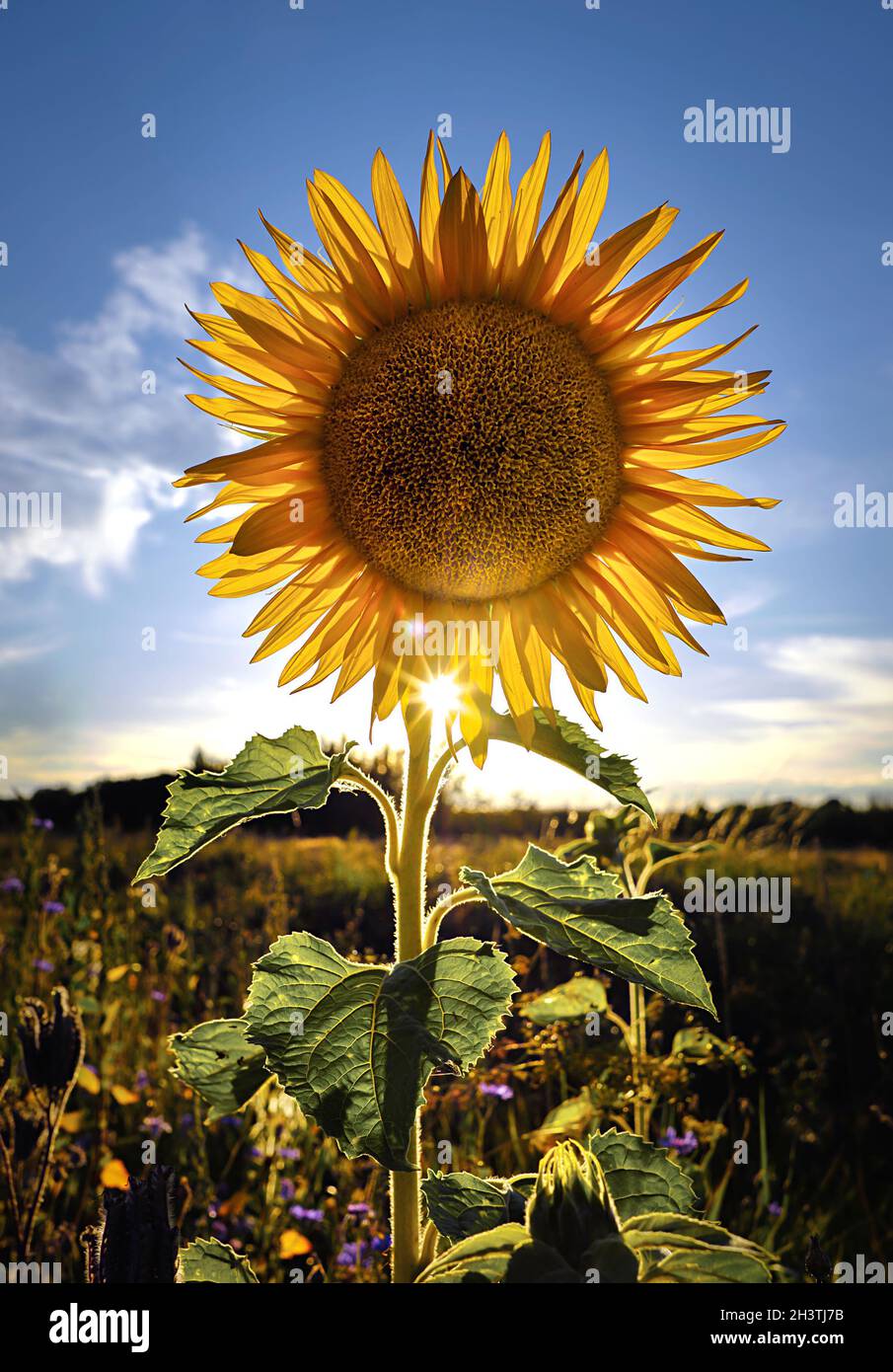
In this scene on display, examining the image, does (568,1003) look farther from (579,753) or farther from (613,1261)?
(613,1261)

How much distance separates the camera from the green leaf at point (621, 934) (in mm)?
1552

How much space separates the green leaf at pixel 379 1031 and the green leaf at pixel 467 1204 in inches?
4.7

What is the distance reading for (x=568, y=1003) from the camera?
3.05 meters

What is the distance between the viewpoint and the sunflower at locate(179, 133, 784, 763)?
6.14ft

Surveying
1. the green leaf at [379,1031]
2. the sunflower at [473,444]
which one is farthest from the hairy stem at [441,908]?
the sunflower at [473,444]

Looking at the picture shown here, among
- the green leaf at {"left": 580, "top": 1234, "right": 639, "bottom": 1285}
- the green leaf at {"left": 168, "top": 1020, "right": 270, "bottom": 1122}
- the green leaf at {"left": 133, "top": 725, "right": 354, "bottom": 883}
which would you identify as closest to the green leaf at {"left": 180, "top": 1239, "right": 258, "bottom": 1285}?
the green leaf at {"left": 168, "top": 1020, "right": 270, "bottom": 1122}

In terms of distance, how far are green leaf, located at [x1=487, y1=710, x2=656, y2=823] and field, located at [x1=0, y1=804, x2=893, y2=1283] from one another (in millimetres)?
465

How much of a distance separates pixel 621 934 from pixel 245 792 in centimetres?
70

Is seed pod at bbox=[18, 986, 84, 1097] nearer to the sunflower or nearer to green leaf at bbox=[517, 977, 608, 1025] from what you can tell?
the sunflower

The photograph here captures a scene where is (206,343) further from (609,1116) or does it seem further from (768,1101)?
(768,1101)

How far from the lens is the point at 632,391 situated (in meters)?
2.02

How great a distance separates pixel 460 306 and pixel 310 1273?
323cm

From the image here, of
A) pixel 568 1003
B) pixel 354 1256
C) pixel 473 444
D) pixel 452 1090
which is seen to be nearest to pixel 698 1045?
pixel 568 1003
